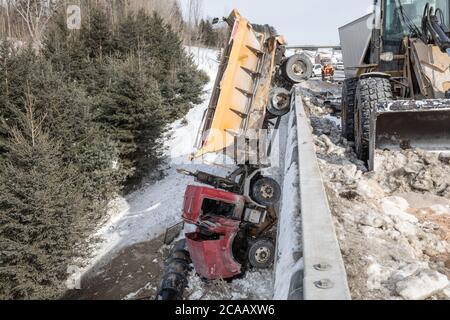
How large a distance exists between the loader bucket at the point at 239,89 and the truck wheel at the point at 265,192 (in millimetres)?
819

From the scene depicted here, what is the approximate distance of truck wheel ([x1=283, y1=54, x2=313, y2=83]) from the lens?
793 centimetres

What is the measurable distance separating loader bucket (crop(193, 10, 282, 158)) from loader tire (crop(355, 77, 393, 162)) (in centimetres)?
222

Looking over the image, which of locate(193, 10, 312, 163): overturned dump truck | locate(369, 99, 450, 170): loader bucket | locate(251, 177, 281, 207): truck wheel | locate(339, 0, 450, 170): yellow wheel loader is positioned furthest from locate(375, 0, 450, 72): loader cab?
locate(251, 177, 281, 207): truck wheel

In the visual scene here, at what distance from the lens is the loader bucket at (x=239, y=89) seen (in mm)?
6738

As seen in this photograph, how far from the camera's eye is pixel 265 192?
660 centimetres

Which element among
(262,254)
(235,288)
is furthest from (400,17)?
(235,288)

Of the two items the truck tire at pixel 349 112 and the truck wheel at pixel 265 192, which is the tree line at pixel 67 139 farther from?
the truck tire at pixel 349 112

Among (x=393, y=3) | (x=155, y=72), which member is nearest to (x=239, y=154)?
(x=393, y=3)

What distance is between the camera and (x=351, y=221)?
11.0ft

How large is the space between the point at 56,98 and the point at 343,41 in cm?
933

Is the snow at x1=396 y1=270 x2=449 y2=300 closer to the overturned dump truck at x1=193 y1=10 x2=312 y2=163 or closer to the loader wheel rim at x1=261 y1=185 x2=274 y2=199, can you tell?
the loader wheel rim at x1=261 y1=185 x2=274 y2=199

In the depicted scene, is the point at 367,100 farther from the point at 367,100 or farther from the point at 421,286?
the point at 421,286

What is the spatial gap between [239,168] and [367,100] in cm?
257
